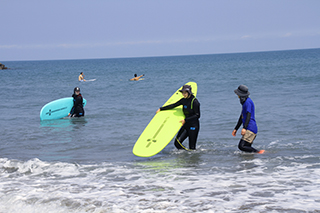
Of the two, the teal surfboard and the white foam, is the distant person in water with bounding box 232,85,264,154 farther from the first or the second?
the teal surfboard

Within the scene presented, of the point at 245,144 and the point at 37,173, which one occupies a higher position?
the point at 245,144

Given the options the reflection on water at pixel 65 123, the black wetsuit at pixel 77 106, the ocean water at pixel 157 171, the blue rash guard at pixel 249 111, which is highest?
the blue rash guard at pixel 249 111

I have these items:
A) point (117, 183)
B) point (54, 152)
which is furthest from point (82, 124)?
point (117, 183)

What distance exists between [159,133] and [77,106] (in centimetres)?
674

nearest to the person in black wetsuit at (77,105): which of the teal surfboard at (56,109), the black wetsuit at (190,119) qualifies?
the teal surfboard at (56,109)

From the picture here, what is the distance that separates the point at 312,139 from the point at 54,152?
698 centimetres

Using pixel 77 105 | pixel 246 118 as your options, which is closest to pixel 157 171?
pixel 246 118

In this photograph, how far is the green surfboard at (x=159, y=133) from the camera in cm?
730

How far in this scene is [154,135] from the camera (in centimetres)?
782

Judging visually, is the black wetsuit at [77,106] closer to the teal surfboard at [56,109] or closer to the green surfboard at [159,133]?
the teal surfboard at [56,109]

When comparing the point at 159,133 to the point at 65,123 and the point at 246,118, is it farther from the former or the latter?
the point at 65,123

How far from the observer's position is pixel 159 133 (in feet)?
25.7

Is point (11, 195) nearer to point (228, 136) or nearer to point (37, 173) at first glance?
point (37, 173)

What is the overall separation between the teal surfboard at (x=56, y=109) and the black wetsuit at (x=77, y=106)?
0.36 m
